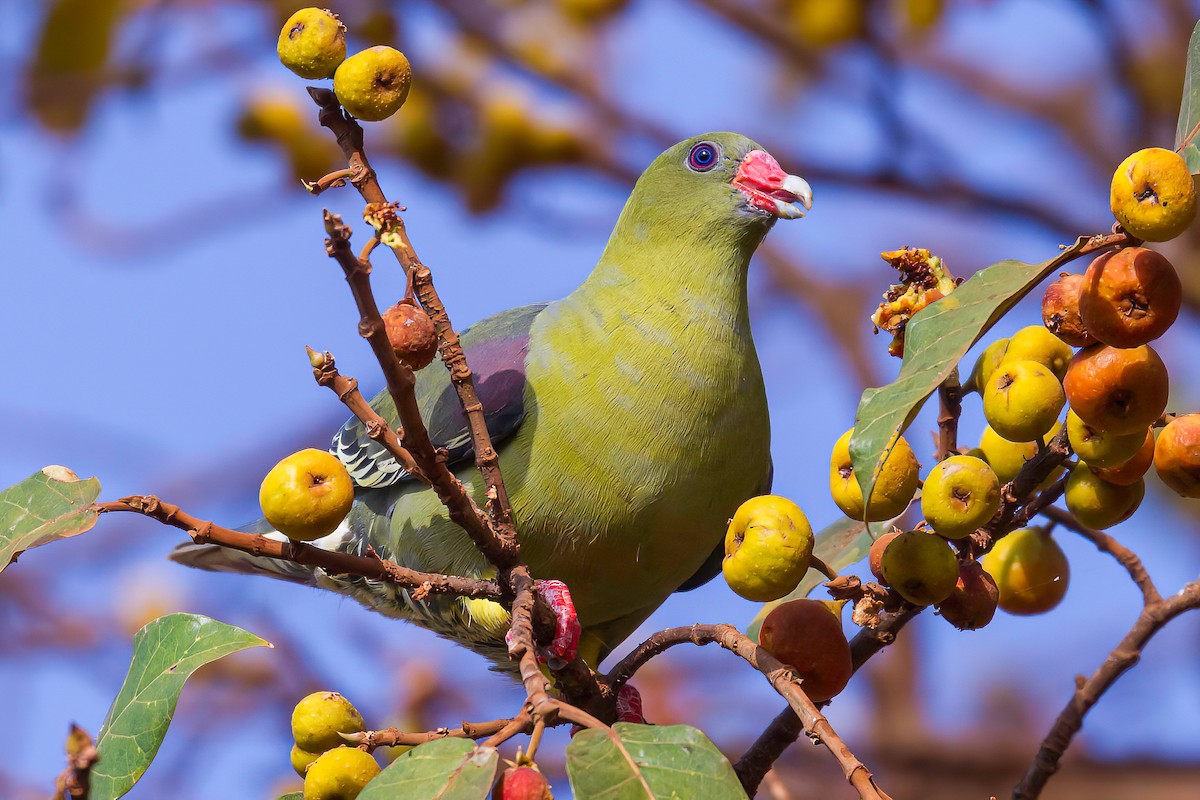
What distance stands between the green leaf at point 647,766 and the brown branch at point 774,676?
0.10 meters

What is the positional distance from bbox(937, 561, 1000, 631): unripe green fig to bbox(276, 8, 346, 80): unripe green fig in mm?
931

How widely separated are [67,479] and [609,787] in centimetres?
71

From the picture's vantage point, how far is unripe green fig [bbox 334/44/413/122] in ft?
4.38

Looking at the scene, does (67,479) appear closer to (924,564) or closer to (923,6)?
(924,564)

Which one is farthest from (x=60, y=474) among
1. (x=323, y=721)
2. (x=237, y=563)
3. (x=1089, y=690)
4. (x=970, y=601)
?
(x=237, y=563)

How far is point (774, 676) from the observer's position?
1.35m

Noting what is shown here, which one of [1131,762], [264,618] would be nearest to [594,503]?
[264,618]

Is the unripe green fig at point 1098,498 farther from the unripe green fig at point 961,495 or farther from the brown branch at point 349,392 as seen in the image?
the brown branch at point 349,392

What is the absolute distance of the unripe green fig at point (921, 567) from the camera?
137 centimetres

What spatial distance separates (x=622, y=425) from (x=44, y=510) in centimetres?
120

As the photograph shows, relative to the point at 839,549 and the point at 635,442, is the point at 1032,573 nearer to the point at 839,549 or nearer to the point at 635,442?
the point at 839,549

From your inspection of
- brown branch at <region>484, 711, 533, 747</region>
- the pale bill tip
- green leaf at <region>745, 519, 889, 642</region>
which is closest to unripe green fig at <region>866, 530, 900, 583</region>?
green leaf at <region>745, 519, 889, 642</region>

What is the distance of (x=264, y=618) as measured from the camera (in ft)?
9.95

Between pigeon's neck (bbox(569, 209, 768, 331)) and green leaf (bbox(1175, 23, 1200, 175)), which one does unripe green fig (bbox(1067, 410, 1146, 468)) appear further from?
pigeon's neck (bbox(569, 209, 768, 331))
